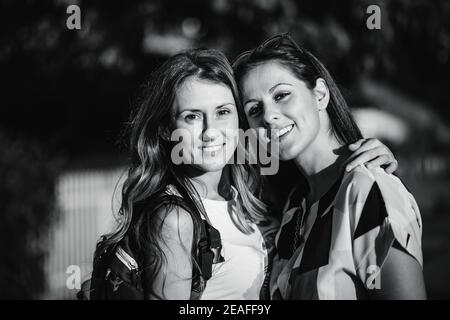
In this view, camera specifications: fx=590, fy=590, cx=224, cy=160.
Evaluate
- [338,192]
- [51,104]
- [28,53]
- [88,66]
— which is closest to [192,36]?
[88,66]

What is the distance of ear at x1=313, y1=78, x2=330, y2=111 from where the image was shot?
93.2 inches

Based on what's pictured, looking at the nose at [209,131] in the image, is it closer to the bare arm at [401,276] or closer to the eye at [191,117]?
the eye at [191,117]

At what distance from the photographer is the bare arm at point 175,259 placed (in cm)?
208

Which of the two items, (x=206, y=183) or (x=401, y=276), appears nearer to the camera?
(x=401, y=276)

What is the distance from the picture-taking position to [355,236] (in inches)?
74.7

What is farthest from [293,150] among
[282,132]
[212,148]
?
[212,148]

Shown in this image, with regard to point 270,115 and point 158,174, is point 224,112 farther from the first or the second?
point 158,174

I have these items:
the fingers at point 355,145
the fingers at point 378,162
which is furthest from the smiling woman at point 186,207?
the fingers at point 378,162

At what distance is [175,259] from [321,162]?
72cm

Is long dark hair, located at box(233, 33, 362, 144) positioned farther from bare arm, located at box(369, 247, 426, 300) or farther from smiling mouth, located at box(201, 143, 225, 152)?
bare arm, located at box(369, 247, 426, 300)

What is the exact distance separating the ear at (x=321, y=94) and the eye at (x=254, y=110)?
0.24 meters

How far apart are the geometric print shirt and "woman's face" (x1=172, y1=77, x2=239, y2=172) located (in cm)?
49

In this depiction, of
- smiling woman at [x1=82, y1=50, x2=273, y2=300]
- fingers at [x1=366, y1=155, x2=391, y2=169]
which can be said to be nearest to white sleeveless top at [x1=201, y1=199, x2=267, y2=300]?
smiling woman at [x1=82, y1=50, x2=273, y2=300]

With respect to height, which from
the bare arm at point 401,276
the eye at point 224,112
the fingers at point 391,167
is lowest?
the bare arm at point 401,276
